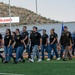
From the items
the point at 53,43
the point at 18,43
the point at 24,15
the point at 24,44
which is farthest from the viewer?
the point at 24,15

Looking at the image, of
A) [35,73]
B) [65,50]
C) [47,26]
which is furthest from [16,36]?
[47,26]

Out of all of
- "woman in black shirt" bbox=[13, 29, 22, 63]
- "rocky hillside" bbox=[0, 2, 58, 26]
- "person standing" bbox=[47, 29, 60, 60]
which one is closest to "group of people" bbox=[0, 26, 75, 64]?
"woman in black shirt" bbox=[13, 29, 22, 63]

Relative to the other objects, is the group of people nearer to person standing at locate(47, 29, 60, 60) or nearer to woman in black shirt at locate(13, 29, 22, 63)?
woman in black shirt at locate(13, 29, 22, 63)

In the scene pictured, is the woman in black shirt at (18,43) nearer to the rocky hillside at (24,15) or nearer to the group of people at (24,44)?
the group of people at (24,44)

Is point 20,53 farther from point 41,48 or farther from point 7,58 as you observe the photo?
point 41,48

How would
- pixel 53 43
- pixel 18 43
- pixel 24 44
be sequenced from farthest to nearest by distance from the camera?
1. pixel 53 43
2. pixel 24 44
3. pixel 18 43

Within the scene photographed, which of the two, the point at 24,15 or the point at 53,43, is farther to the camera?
the point at 24,15

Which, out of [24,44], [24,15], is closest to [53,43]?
[24,44]

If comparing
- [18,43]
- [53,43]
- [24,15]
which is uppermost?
[24,15]

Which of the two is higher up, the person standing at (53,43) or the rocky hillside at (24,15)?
the rocky hillside at (24,15)

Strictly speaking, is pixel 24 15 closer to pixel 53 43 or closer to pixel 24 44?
pixel 53 43

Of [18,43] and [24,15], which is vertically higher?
[24,15]

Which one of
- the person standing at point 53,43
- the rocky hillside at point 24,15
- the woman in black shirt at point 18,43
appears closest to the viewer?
the woman in black shirt at point 18,43

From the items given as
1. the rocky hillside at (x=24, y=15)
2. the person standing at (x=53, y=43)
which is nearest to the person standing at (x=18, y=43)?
the person standing at (x=53, y=43)
